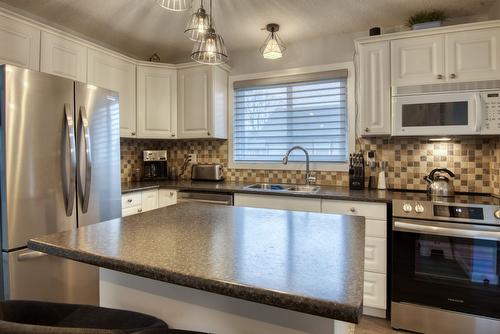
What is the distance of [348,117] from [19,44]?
2.70 m

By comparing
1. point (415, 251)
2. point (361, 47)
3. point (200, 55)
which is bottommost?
point (415, 251)

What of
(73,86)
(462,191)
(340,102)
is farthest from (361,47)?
(73,86)

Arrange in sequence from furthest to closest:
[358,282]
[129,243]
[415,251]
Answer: [415,251]
[129,243]
[358,282]

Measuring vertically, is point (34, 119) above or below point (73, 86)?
below

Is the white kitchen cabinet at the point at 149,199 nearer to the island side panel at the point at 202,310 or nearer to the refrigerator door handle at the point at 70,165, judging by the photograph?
the refrigerator door handle at the point at 70,165

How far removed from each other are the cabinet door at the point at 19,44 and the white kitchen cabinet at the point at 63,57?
49 mm

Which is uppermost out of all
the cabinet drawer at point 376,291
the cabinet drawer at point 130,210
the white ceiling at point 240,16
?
the white ceiling at point 240,16

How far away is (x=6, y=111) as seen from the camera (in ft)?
5.52

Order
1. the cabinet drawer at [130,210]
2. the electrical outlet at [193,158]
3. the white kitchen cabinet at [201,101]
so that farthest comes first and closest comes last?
the electrical outlet at [193,158]
the white kitchen cabinet at [201,101]
the cabinet drawer at [130,210]

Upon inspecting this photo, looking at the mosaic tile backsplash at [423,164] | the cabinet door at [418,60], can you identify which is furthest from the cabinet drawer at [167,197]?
the cabinet door at [418,60]

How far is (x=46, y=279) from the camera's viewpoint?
6.05 ft

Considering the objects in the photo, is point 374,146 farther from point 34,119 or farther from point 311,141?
point 34,119

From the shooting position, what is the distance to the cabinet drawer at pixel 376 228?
2.17 m

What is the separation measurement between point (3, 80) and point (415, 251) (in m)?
2.75
